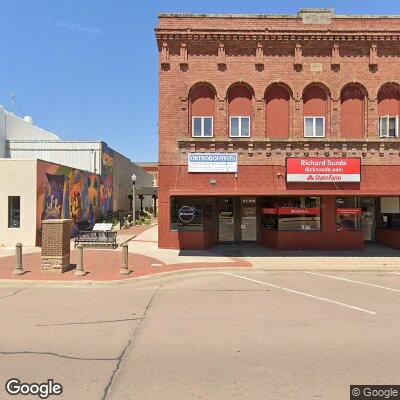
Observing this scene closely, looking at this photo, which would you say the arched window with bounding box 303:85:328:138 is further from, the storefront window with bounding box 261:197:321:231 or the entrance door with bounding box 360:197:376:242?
the entrance door with bounding box 360:197:376:242

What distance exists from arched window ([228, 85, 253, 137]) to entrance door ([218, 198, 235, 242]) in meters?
3.79

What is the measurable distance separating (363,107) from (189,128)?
329 inches

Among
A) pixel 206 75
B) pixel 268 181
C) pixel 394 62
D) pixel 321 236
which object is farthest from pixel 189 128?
pixel 394 62

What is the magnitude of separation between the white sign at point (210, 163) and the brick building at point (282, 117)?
46 mm

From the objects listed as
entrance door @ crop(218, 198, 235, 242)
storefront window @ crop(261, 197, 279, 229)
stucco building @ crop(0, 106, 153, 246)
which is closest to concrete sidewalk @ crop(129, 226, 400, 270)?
entrance door @ crop(218, 198, 235, 242)

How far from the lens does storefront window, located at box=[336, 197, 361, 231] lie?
16.8m

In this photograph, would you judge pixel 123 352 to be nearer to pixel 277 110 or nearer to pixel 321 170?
pixel 321 170

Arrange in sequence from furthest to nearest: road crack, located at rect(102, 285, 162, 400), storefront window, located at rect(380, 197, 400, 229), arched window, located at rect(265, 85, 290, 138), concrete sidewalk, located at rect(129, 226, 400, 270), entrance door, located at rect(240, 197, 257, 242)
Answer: entrance door, located at rect(240, 197, 257, 242) → storefront window, located at rect(380, 197, 400, 229) → arched window, located at rect(265, 85, 290, 138) → concrete sidewalk, located at rect(129, 226, 400, 270) → road crack, located at rect(102, 285, 162, 400)

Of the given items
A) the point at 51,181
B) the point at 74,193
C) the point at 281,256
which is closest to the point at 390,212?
the point at 281,256

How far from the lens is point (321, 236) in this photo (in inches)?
659

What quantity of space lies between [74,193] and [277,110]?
540 inches

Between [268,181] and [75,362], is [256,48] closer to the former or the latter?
[268,181]

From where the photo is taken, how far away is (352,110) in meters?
16.7

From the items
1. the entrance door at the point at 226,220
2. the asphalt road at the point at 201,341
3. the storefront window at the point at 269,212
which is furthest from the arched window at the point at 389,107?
the asphalt road at the point at 201,341
